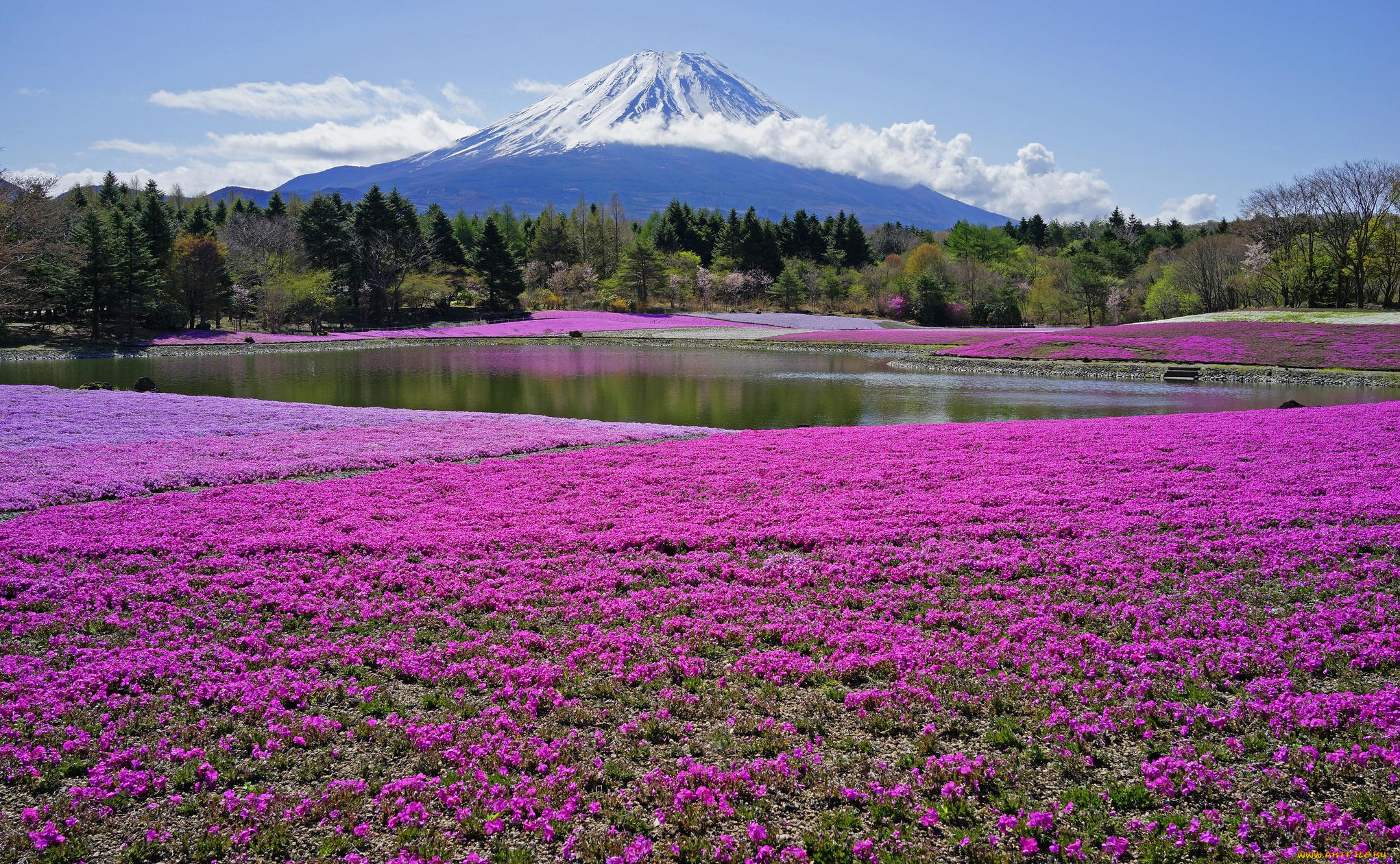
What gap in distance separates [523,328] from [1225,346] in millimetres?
59090

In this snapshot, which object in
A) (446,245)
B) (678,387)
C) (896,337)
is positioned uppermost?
(446,245)

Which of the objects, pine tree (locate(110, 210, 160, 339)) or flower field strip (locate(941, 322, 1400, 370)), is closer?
flower field strip (locate(941, 322, 1400, 370))

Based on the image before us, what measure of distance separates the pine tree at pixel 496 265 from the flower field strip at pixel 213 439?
6129 centimetres

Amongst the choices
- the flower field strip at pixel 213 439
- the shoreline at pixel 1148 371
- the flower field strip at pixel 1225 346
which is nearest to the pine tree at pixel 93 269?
the flower field strip at pixel 213 439

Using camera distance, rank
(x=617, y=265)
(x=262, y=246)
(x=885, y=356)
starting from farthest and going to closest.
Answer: (x=617, y=265), (x=262, y=246), (x=885, y=356)

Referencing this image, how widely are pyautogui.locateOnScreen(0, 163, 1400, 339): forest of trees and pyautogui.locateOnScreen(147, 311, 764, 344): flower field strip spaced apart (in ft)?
15.2

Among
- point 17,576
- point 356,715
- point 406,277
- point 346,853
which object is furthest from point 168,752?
point 406,277

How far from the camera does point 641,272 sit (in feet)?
315

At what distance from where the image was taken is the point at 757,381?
136 ft

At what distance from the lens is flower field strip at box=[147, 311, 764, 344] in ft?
213

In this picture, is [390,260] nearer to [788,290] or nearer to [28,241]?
[28,241]

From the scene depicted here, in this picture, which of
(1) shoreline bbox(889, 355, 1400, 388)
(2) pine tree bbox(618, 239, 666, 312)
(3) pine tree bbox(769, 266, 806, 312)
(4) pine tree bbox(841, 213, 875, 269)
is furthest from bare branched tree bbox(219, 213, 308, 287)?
(4) pine tree bbox(841, 213, 875, 269)

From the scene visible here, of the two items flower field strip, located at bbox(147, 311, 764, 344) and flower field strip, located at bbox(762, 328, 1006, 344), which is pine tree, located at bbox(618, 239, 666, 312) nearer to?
flower field strip, located at bbox(147, 311, 764, 344)

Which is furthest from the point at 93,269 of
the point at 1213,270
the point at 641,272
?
the point at 1213,270
